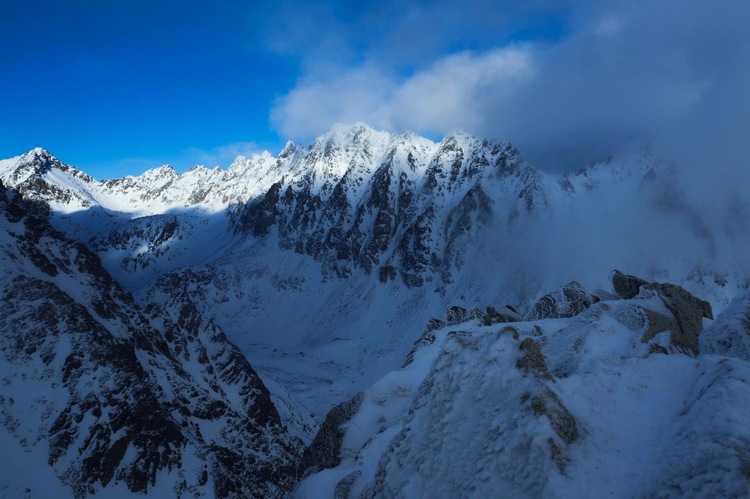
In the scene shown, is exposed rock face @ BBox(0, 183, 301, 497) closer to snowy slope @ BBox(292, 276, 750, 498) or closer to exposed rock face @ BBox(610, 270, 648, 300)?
snowy slope @ BBox(292, 276, 750, 498)

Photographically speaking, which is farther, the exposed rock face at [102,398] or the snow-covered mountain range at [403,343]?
the exposed rock face at [102,398]

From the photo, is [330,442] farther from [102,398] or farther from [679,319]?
[102,398]

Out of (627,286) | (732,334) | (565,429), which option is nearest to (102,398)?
(565,429)

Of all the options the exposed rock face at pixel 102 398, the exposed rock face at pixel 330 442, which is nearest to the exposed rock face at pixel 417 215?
the exposed rock face at pixel 102 398

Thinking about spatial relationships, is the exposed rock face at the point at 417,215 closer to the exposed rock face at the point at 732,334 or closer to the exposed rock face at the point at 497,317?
the exposed rock face at the point at 497,317

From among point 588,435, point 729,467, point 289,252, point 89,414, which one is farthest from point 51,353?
point 289,252

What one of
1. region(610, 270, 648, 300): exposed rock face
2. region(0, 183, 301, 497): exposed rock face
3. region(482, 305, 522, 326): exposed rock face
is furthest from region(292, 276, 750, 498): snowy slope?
region(0, 183, 301, 497): exposed rock face

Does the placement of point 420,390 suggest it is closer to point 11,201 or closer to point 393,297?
point 11,201

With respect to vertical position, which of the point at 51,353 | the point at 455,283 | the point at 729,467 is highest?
the point at 455,283
